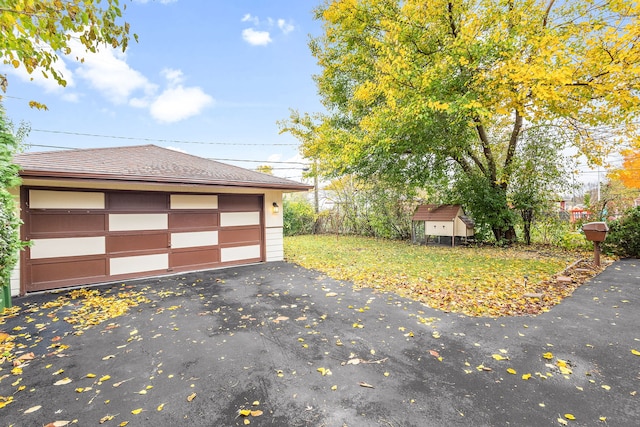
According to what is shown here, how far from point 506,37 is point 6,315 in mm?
10892

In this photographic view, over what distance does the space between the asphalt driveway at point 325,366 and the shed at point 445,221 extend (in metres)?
5.26

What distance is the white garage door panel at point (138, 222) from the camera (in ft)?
19.6

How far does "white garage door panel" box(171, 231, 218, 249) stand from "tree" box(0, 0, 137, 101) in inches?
158

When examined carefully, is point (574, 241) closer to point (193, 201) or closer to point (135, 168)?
point (193, 201)

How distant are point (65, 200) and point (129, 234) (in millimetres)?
1247

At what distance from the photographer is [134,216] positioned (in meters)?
6.16

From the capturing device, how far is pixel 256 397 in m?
2.24

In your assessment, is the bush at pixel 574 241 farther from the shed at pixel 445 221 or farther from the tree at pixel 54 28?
the tree at pixel 54 28

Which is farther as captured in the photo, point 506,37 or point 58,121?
point 58,121

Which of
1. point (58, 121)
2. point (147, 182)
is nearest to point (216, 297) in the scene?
point (147, 182)

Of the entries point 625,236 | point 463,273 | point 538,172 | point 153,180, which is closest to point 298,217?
point 153,180

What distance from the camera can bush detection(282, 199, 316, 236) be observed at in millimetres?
14881

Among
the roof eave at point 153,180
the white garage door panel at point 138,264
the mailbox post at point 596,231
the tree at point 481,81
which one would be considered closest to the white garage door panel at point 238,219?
the roof eave at point 153,180

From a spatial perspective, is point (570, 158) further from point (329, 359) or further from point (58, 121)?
point (58, 121)
